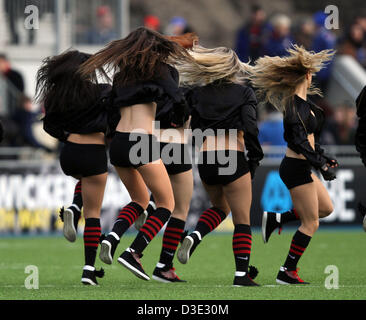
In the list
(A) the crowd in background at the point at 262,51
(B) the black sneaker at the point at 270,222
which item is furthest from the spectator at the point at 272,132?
(B) the black sneaker at the point at 270,222

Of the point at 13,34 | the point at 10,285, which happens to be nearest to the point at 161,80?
the point at 10,285

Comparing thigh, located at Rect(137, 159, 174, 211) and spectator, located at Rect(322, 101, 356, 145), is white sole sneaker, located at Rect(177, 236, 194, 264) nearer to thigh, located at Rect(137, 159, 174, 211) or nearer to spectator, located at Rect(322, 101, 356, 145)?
thigh, located at Rect(137, 159, 174, 211)

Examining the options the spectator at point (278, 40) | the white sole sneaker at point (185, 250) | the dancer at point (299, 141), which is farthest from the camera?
the spectator at point (278, 40)

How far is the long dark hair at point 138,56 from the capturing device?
9.08m

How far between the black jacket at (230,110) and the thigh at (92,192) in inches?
43.1

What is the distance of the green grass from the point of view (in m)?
8.55

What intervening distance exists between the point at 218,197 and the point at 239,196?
0.59m

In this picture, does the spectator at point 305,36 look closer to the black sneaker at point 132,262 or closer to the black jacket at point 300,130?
the black jacket at point 300,130

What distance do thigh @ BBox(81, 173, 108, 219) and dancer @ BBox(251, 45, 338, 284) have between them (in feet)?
5.71

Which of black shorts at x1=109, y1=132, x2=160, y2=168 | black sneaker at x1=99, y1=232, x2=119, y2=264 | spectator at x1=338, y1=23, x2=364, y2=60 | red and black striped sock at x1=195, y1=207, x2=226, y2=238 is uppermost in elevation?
spectator at x1=338, y1=23, x2=364, y2=60

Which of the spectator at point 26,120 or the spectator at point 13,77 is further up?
the spectator at point 13,77

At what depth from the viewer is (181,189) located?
9.77 metres

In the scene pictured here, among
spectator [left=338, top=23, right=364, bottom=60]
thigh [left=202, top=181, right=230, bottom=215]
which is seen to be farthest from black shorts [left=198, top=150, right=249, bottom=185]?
spectator [left=338, top=23, right=364, bottom=60]

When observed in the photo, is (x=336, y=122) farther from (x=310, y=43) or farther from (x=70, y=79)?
(x=70, y=79)
